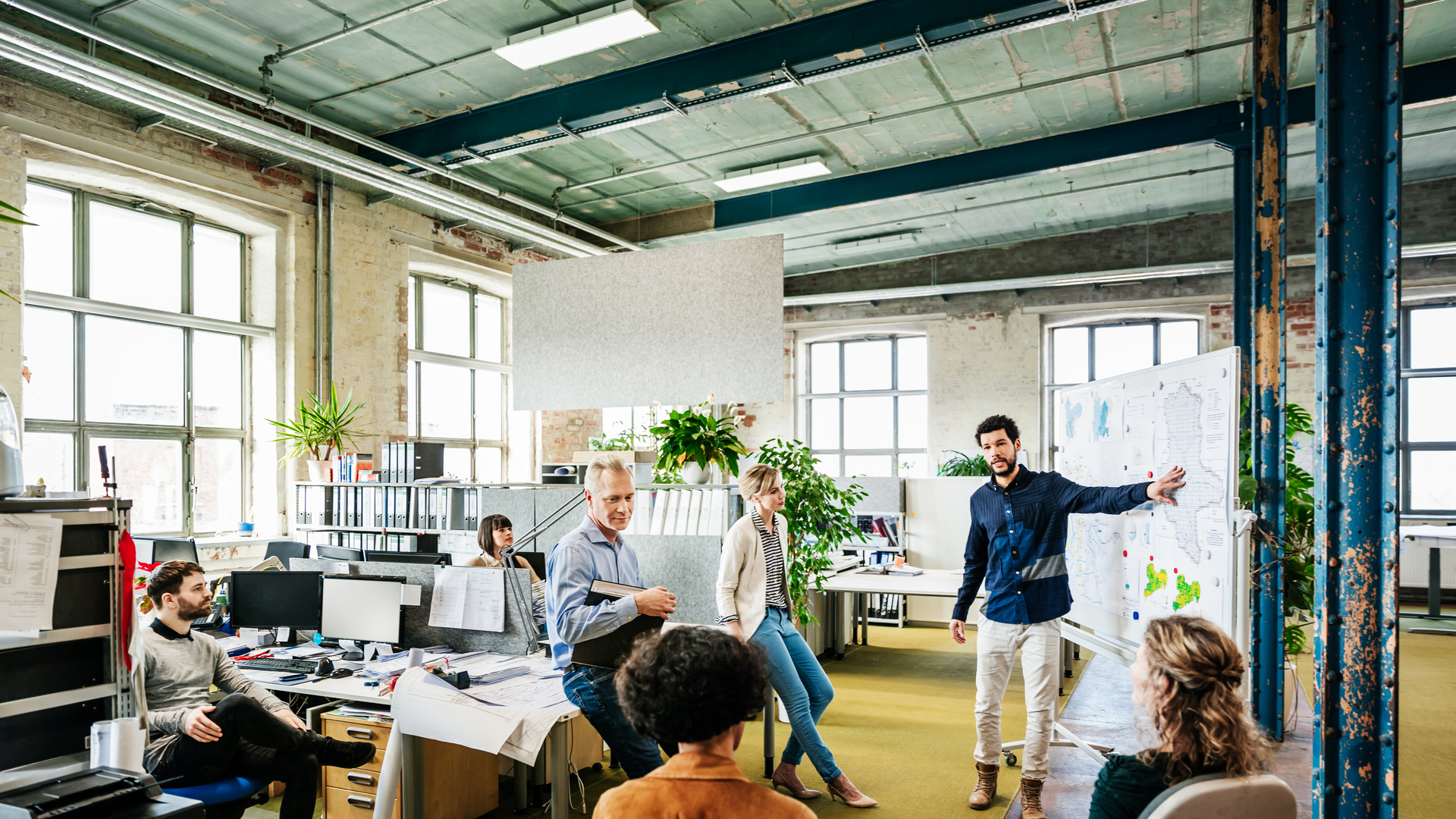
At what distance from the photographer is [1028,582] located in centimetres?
354

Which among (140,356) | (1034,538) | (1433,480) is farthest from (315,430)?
(1433,480)

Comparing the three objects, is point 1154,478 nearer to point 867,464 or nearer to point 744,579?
point 744,579

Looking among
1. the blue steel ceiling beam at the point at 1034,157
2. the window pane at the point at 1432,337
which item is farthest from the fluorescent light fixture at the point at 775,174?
the window pane at the point at 1432,337

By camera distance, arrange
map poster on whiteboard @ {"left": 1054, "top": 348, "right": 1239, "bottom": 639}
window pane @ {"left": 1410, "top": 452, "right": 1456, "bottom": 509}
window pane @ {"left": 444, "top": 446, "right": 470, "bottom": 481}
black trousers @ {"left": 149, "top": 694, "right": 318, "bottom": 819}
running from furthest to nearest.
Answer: window pane @ {"left": 1410, "top": 452, "right": 1456, "bottom": 509} → window pane @ {"left": 444, "top": 446, "right": 470, "bottom": 481} → map poster on whiteboard @ {"left": 1054, "top": 348, "right": 1239, "bottom": 639} → black trousers @ {"left": 149, "top": 694, "right": 318, "bottom": 819}

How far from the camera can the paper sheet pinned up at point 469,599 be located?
388 centimetres

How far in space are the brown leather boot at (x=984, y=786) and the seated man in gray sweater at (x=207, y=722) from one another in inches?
99.7

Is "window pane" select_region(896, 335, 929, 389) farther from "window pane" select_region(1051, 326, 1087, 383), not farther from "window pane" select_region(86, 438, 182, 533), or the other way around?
"window pane" select_region(86, 438, 182, 533)

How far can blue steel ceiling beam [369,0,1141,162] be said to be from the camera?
4887mm

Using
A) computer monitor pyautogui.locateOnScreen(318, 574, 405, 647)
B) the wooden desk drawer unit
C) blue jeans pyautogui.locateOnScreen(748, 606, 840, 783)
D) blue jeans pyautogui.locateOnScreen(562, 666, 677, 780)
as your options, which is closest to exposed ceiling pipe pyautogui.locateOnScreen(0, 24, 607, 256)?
computer monitor pyautogui.locateOnScreen(318, 574, 405, 647)

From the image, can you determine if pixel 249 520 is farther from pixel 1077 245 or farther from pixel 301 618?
pixel 1077 245

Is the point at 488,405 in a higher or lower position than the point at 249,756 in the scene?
higher

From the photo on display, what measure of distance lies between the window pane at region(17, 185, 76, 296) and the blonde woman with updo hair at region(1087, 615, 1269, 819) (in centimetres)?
700

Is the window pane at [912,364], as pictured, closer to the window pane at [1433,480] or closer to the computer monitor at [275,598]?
the window pane at [1433,480]

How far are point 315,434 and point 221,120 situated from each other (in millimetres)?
2452
